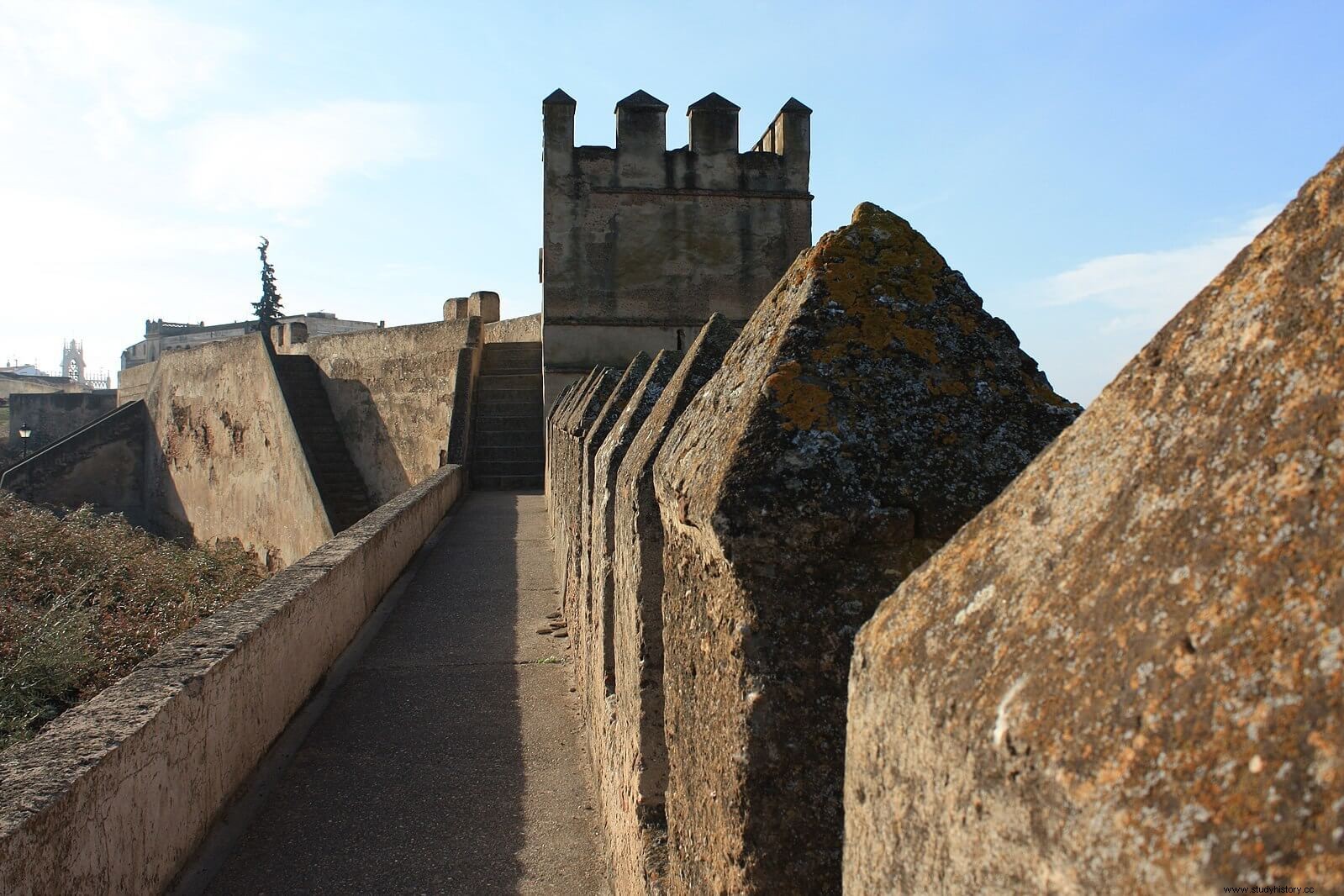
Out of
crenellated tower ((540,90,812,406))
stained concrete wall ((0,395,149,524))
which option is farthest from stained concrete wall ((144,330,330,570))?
crenellated tower ((540,90,812,406))

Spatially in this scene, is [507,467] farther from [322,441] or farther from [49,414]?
[49,414]

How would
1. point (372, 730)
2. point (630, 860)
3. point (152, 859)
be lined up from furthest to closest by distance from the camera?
point (372, 730) < point (152, 859) < point (630, 860)

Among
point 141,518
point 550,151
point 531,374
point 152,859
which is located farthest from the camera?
point 141,518

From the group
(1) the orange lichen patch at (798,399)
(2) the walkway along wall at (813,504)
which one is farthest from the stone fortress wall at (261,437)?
(1) the orange lichen patch at (798,399)

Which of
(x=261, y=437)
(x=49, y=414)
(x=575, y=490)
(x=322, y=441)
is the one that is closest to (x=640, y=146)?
(x=322, y=441)

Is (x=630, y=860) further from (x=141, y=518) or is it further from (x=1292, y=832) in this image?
(x=141, y=518)

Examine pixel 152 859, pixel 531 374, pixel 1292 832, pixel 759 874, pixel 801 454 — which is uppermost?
pixel 531 374

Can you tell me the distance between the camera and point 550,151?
55.9 ft

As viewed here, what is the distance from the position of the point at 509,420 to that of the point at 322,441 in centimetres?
497

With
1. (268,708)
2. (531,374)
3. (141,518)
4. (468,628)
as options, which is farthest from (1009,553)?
(141,518)

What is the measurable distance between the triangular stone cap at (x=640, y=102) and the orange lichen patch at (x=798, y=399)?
16438 mm

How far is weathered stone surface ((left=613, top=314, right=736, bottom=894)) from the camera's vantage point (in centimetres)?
244

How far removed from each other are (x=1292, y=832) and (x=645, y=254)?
17.3m

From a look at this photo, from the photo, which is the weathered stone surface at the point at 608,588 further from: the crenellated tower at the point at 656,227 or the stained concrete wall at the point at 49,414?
the stained concrete wall at the point at 49,414
